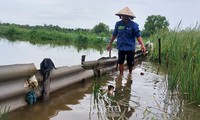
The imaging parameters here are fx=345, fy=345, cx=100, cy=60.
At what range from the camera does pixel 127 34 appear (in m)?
8.72

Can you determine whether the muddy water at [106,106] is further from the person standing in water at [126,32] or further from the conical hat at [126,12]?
the conical hat at [126,12]

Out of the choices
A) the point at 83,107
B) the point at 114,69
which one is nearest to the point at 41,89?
the point at 83,107

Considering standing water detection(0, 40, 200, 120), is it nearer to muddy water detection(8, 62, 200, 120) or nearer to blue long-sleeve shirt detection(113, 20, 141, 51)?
muddy water detection(8, 62, 200, 120)

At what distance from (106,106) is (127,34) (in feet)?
12.3

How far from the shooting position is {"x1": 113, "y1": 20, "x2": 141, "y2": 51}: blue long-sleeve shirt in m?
8.61

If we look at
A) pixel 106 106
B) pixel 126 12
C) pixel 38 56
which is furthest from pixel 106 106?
pixel 38 56

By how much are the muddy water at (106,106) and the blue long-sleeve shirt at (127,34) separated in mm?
1637

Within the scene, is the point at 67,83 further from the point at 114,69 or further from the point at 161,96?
the point at 114,69

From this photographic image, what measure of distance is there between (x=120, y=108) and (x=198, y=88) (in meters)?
1.34

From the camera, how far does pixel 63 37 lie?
2084 inches

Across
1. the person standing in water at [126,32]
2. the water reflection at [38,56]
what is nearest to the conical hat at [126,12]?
→ the person standing in water at [126,32]

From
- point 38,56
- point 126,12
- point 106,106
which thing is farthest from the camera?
point 38,56

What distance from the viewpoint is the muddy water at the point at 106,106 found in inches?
183

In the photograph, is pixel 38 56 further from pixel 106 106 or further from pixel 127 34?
pixel 106 106
